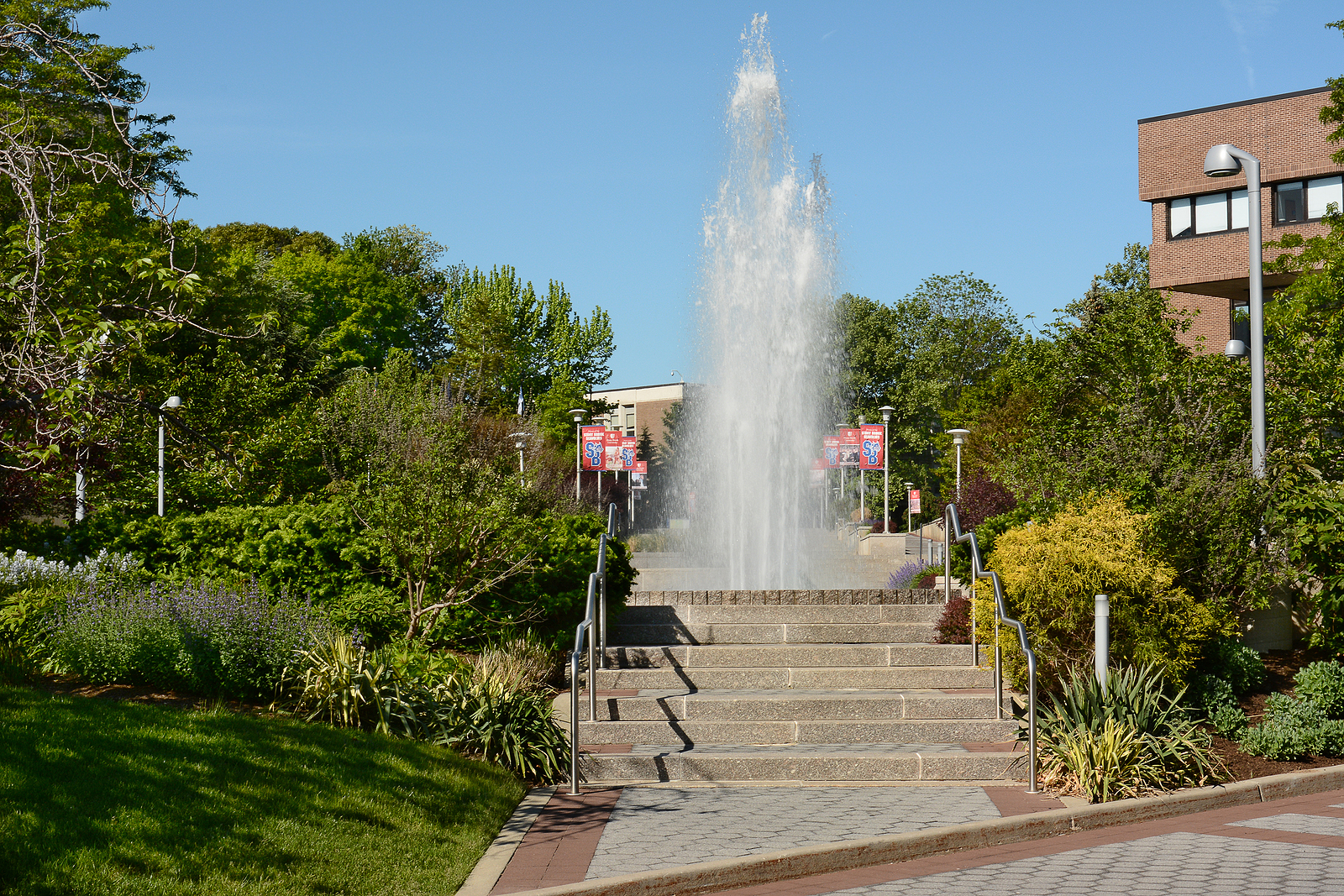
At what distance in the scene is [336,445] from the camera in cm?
2545

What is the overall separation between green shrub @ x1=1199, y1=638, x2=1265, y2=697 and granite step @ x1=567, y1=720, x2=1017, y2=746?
2.65m

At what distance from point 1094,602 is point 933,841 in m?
4.23

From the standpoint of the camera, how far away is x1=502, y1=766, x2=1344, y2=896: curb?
21.4 feet

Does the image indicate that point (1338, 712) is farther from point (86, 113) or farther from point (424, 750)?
point (86, 113)

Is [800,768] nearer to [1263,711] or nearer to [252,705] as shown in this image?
[252,705]

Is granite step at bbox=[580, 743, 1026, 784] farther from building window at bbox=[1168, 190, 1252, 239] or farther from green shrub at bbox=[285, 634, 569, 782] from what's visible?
building window at bbox=[1168, 190, 1252, 239]

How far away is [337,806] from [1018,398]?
34913 mm

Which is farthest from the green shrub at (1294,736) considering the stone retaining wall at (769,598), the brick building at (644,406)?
the brick building at (644,406)

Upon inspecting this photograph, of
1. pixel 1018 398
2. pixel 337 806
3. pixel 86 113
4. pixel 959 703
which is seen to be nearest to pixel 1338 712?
pixel 959 703

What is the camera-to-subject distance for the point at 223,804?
6750 millimetres

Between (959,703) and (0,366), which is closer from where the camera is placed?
(0,366)

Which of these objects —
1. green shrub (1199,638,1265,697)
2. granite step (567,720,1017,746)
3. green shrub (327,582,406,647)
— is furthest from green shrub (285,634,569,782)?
green shrub (1199,638,1265,697)

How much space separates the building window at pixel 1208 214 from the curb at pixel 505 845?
101ft

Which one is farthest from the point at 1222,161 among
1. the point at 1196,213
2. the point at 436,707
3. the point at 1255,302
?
the point at 1196,213
